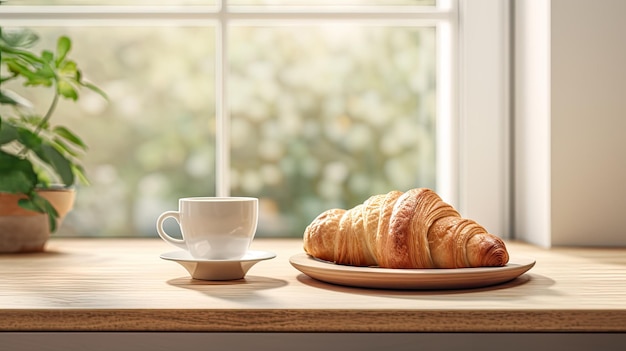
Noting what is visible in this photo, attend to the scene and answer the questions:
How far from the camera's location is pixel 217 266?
78 centimetres

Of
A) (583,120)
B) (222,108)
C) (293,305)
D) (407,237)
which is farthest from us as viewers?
(222,108)

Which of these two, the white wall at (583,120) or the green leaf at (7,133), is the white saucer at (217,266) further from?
the white wall at (583,120)

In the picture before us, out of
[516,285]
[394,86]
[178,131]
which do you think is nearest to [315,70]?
[394,86]

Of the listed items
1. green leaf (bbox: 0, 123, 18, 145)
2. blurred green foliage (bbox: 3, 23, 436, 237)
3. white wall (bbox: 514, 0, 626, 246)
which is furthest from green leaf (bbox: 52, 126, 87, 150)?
white wall (bbox: 514, 0, 626, 246)

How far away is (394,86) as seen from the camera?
1.42 m

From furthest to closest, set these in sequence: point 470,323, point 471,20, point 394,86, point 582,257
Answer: point 394,86 < point 471,20 < point 582,257 < point 470,323

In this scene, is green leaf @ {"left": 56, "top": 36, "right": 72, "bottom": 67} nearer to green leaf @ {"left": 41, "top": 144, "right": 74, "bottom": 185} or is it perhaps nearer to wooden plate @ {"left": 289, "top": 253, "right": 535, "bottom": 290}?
green leaf @ {"left": 41, "top": 144, "right": 74, "bottom": 185}

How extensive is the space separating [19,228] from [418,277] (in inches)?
27.3

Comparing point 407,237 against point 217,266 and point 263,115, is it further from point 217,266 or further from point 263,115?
point 263,115

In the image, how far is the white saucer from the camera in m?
0.78

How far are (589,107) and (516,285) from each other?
1.64 feet

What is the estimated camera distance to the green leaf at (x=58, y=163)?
42.7 inches

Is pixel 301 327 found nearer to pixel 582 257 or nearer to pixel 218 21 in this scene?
pixel 582 257

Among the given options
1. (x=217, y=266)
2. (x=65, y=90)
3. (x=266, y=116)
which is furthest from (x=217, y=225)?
(x=266, y=116)
